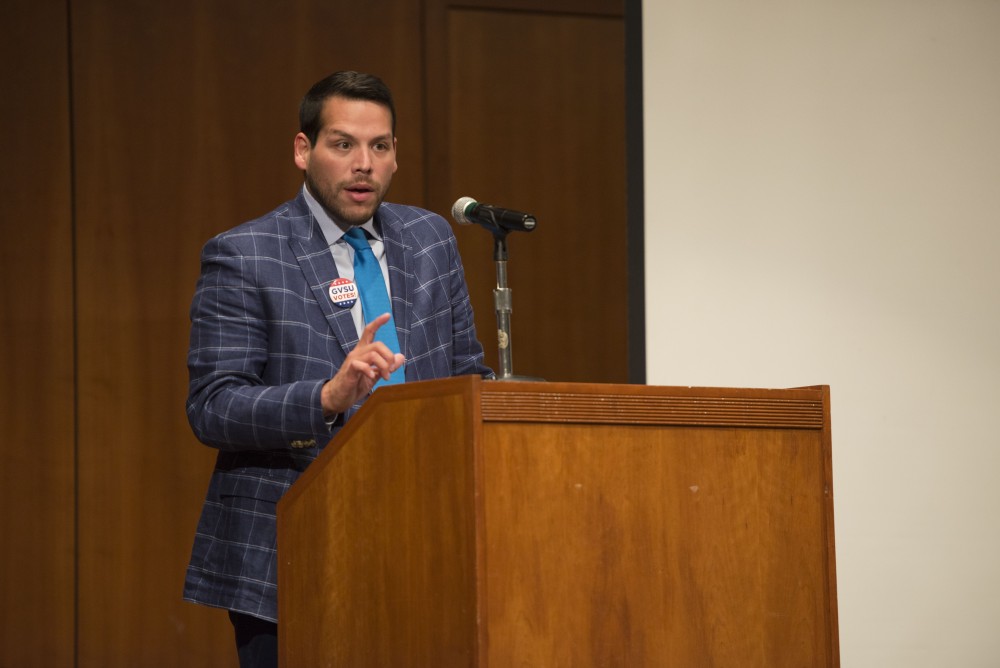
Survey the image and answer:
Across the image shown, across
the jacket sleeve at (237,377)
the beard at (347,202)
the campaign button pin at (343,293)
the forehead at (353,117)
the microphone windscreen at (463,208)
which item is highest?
the forehead at (353,117)

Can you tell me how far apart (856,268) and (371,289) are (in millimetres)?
1864

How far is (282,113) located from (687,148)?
1.48m

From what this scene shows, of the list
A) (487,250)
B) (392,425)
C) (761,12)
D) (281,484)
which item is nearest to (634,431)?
(392,425)

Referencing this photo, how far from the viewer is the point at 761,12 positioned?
3.44 metres

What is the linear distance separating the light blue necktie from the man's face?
42 mm

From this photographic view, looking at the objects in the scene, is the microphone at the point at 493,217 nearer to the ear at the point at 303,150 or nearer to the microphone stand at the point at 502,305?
the microphone stand at the point at 502,305

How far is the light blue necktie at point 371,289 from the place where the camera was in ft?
6.79

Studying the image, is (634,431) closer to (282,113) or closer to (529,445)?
(529,445)

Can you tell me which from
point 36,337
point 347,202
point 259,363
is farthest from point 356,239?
point 36,337

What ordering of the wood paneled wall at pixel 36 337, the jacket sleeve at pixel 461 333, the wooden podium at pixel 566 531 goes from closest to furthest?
the wooden podium at pixel 566 531, the jacket sleeve at pixel 461 333, the wood paneled wall at pixel 36 337

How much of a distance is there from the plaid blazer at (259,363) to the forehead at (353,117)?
166 mm

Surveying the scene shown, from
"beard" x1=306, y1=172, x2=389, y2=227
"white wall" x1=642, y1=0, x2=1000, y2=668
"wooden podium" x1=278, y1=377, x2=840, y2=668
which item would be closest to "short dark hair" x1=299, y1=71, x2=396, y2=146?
"beard" x1=306, y1=172, x2=389, y2=227

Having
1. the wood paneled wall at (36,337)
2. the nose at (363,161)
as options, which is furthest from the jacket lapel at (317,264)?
the wood paneled wall at (36,337)

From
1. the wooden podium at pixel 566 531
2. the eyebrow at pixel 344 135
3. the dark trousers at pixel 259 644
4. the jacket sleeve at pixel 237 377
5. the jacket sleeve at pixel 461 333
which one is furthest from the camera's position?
the jacket sleeve at pixel 461 333
